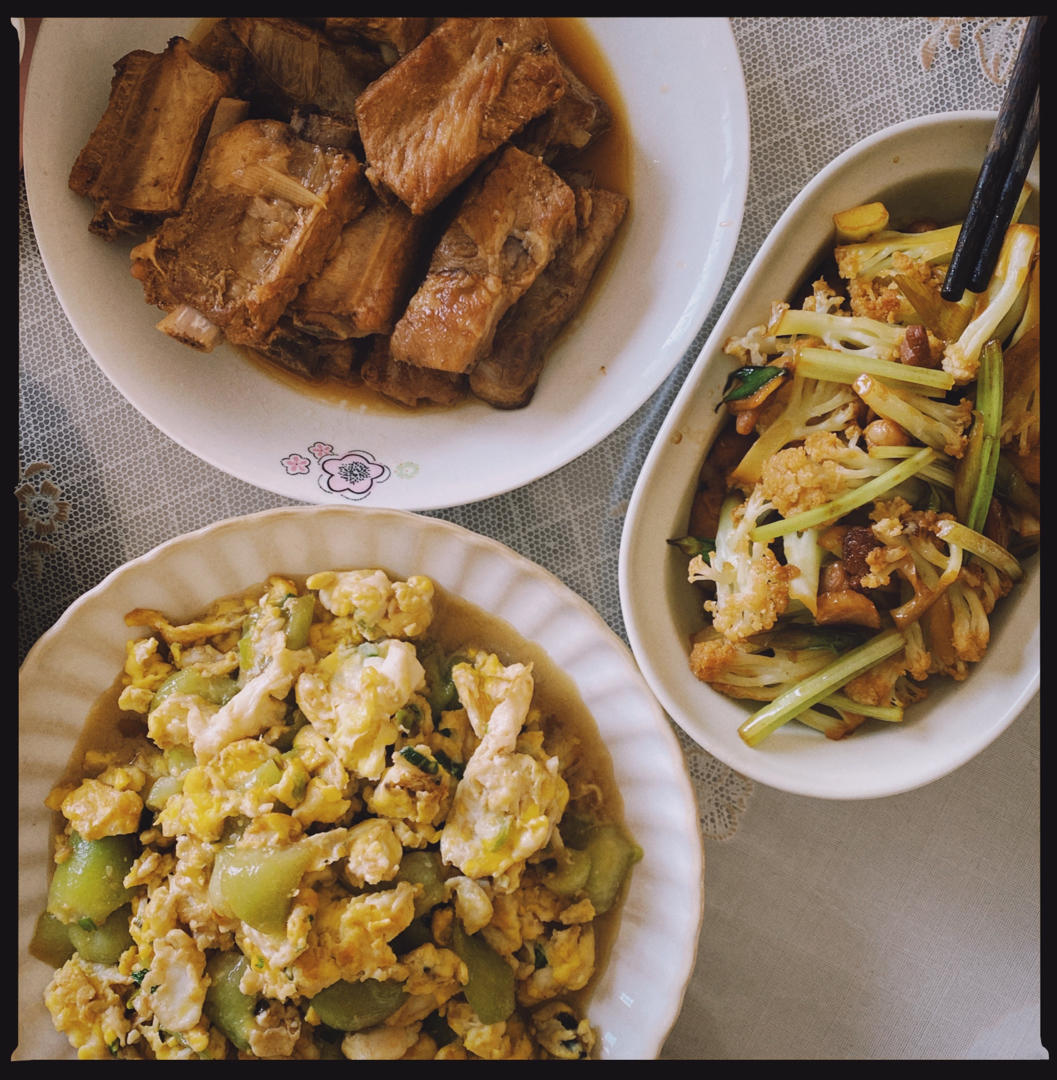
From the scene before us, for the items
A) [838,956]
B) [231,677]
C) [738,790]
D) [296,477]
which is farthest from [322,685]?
[838,956]

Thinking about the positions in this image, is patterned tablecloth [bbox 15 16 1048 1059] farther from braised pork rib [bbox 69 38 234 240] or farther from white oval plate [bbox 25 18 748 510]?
braised pork rib [bbox 69 38 234 240]

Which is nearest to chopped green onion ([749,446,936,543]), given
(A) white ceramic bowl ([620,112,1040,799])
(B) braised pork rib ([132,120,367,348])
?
(A) white ceramic bowl ([620,112,1040,799])

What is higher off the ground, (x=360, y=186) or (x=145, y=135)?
(x=145, y=135)

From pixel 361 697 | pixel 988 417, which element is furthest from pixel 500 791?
pixel 988 417

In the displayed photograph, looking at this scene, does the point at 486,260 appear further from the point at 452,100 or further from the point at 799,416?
the point at 799,416

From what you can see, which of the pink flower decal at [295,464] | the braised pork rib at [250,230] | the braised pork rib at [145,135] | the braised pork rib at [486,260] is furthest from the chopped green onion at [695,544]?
the braised pork rib at [145,135]

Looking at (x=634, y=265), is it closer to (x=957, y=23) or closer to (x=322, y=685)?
(x=957, y=23)
